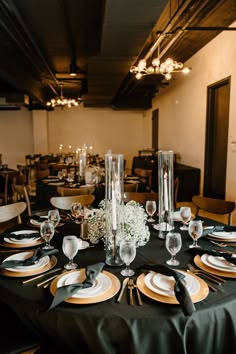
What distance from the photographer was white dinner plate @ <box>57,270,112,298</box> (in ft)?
4.05

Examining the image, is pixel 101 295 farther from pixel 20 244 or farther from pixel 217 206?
pixel 217 206

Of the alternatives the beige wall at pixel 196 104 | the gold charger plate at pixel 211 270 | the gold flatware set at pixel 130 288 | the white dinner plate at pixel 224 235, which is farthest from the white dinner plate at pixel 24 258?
the beige wall at pixel 196 104

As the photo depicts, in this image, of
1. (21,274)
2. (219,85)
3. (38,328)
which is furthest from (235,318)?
→ (219,85)

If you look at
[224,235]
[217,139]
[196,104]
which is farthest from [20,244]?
[196,104]

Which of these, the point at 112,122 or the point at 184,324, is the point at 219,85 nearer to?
the point at 184,324

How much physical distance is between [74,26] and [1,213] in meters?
3.84

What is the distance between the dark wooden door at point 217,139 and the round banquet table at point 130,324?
472 cm

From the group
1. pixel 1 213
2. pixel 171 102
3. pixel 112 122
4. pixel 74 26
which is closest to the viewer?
pixel 1 213

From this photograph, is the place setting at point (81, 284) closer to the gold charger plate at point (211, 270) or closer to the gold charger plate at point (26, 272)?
the gold charger plate at point (26, 272)

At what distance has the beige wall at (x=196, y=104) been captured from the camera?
504cm

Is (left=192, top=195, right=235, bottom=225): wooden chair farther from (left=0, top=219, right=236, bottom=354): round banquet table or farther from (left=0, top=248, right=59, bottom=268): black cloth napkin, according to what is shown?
(left=0, top=248, right=59, bottom=268): black cloth napkin

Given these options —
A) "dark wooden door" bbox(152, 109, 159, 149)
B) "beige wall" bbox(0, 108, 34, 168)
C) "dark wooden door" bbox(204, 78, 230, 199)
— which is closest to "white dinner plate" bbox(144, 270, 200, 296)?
"dark wooden door" bbox(204, 78, 230, 199)

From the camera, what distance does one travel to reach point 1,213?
2.62m

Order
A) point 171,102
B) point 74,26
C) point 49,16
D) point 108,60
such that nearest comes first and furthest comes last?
point 49,16 → point 74,26 → point 108,60 → point 171,102
